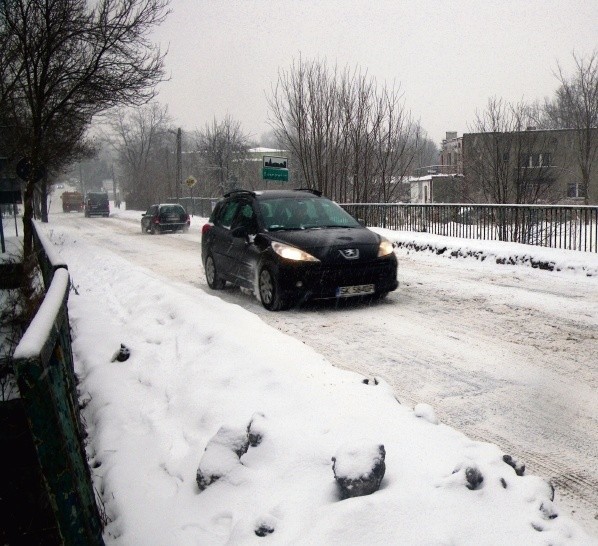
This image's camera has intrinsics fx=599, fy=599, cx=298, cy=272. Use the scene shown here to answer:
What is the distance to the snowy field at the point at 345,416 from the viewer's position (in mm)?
2816

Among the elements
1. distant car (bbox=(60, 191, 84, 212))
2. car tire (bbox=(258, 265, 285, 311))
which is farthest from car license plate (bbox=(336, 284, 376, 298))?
distant car (bbox=(60, 191, 84, 212))

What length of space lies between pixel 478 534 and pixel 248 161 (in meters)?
56.3

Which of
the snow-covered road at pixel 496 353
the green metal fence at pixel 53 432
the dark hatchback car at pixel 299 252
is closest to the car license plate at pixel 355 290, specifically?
the dark hatchback car at pixel 299 252

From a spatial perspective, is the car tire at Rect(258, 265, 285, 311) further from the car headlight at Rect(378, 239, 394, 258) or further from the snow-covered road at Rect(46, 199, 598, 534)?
the car headlight at Rect(378, 239, 394, 258)

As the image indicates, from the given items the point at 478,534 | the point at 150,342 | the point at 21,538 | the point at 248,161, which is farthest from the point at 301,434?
the point at 248,161

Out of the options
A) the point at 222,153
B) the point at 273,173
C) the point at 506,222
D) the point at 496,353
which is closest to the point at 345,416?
the point at 496,353

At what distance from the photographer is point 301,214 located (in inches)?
358

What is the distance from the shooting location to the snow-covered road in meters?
3.80

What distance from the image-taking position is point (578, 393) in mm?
4660

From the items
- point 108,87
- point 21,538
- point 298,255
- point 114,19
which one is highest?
point 114,19

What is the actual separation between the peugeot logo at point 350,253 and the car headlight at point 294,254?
16.4 inches

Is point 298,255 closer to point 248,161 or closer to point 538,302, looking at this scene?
point 538,302

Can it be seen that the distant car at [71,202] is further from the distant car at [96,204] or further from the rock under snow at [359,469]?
the rock under snow at [359,469]

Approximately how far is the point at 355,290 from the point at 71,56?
10980 mm
